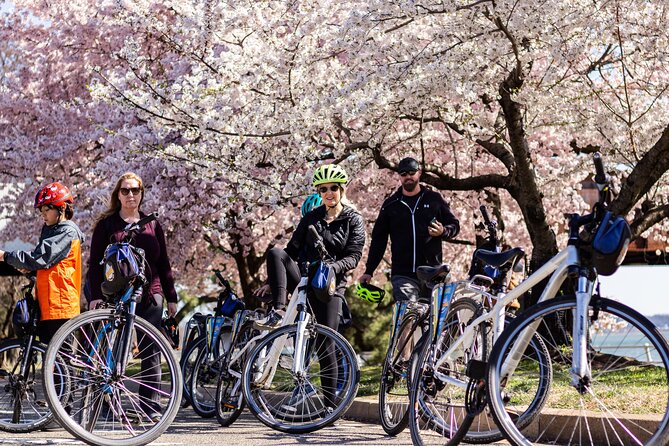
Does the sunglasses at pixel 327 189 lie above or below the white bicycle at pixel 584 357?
above

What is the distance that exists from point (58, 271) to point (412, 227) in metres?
2.58

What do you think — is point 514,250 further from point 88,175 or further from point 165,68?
point 88,175

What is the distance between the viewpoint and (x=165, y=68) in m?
18.7

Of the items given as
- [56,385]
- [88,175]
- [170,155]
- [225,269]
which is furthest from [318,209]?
[225,269]

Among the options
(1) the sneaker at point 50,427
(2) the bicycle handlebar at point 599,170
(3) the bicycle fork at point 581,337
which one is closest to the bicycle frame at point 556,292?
(3) the bicycle fork at point 581,337

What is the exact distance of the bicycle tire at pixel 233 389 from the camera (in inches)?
297

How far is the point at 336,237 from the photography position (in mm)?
8039

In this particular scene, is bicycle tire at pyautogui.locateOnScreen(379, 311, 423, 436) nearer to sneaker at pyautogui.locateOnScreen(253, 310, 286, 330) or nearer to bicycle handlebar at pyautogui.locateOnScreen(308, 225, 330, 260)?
bicycle handlebar at pyautogui.locateOnScreen(308, 225, 330, 260)

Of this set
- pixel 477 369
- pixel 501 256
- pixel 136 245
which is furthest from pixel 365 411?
pixel 477 369

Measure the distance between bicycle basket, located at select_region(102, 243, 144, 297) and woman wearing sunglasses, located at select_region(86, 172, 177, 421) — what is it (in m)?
1.00

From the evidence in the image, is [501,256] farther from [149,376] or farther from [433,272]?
[149,376]

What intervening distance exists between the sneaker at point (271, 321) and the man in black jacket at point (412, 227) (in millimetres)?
675

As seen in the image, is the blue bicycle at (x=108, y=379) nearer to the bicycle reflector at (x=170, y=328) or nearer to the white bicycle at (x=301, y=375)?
the white bicycle at (x=301, y=375)

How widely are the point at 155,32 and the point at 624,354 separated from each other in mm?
13541
